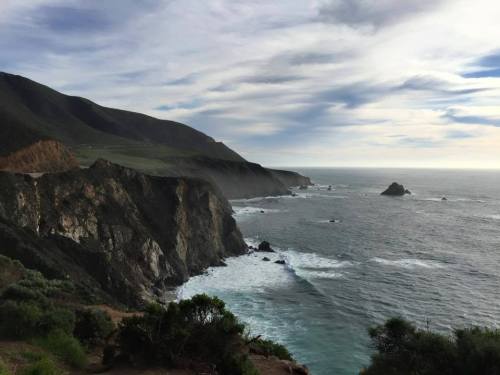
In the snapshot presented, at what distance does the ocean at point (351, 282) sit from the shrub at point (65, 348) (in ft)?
36.9

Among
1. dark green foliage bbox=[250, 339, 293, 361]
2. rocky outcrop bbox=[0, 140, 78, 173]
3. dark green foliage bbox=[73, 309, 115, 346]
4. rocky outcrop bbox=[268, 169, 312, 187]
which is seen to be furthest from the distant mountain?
dark green foliage bbox=[250, 339, 293, 361]

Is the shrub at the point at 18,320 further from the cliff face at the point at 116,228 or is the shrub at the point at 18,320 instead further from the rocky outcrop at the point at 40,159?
the rocky outcrop at the point at 40,159

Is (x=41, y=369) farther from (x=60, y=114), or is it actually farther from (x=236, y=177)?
(x=60, y=114)

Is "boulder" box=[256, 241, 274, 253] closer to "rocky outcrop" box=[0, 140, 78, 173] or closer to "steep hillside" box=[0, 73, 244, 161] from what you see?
"rocky outcrop" box=[0, 140, 78, 173]

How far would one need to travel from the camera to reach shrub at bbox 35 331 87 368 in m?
13.0

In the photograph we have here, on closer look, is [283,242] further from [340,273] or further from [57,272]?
[57,272]

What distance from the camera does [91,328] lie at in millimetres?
15711

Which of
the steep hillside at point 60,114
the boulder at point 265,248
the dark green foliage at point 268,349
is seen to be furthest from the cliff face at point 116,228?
the steep hillside at point 60,114

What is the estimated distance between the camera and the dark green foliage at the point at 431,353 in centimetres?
1236

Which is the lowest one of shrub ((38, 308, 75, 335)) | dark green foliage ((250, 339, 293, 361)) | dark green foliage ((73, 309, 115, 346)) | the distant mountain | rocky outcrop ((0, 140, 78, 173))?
dark green foliage ((250, 339, 293, 361))

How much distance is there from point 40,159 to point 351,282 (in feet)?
109

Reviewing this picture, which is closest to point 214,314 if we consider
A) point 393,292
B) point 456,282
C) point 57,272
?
point 57,272

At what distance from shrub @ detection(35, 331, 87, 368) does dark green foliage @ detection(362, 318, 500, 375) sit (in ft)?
30.1

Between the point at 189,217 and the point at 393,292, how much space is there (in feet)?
85.5
